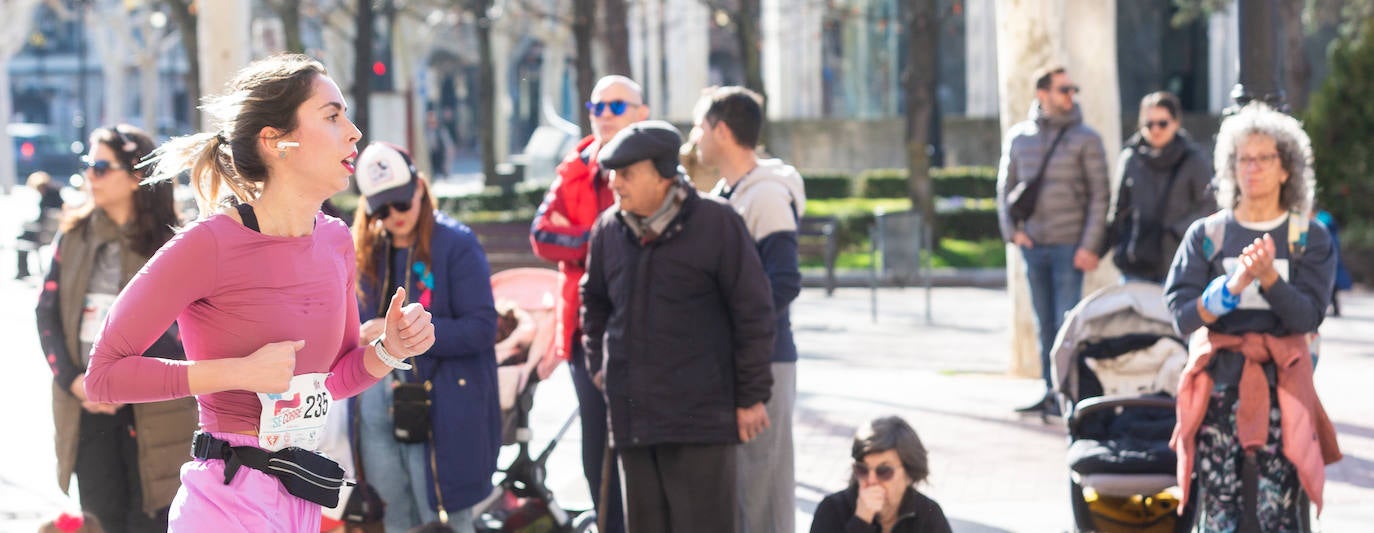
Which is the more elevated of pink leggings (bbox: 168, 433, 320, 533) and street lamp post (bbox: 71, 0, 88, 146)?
street lamp post (bbox: 71, 0, 88, 146)

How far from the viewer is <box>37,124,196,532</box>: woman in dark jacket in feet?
20.5

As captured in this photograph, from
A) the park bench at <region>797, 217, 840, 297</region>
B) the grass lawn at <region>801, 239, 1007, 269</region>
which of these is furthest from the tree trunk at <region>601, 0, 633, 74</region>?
the park bench at <region>797, 217, 840, 297</region>

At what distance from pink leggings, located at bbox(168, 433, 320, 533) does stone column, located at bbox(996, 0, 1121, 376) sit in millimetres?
8739

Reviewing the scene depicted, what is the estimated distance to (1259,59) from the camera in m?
8.28

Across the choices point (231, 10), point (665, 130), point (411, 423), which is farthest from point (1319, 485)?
point (231, 10)

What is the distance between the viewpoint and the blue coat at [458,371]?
600 centimetres

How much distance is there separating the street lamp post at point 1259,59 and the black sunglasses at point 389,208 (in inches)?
161

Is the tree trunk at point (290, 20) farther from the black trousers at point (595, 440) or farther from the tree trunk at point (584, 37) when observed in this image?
the black trousers at point (595, 440)

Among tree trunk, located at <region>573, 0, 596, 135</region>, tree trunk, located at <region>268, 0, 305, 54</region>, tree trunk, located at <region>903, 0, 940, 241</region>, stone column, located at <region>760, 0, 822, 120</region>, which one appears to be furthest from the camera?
stone column, located at <region>760, 0, 822, 120</region>

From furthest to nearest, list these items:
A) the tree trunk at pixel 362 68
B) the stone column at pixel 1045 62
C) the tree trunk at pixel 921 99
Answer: the tree trunk at pixel 362 68 → the tree trunk at pixel 921 99 → the stone column at pixel 1045 62

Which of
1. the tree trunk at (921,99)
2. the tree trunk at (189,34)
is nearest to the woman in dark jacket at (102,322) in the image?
the tree trunk at (921,99)

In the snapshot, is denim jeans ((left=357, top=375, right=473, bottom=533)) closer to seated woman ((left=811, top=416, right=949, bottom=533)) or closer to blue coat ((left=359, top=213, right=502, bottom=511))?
blue coat ((left=359, top=213, right=502, bottom=511))

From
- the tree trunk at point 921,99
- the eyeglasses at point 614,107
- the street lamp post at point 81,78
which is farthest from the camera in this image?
the street lamp post at point 81,78

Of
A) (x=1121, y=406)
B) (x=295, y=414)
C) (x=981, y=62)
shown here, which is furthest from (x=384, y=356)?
(x=981, y=62)
